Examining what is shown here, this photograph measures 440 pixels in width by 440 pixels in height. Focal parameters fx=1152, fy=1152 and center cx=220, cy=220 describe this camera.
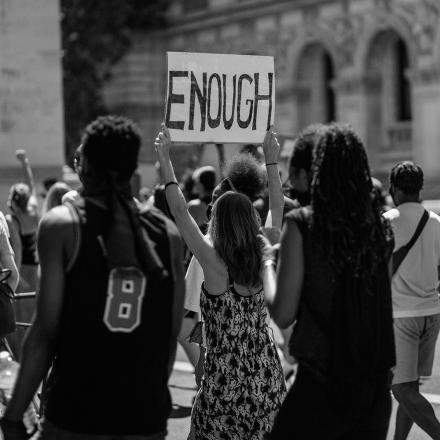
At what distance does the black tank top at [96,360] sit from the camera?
3.74 meters

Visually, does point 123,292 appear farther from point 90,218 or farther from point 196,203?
point 196,203

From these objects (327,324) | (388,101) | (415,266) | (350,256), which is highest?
(388,101)

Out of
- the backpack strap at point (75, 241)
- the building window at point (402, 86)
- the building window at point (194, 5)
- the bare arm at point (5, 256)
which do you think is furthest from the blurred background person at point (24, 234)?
the building window at point (194, 5)

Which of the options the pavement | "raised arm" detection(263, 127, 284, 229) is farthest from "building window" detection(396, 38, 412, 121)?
"raised arm" detection(263, 127, 284, 229)

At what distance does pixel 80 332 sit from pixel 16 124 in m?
13.3

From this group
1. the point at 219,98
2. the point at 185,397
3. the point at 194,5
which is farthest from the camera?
the point at 194,5

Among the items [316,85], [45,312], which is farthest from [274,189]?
[316,85]

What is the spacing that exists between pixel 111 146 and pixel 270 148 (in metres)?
2.34

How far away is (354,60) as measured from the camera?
28.4 m

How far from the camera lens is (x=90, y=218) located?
381 centimetres

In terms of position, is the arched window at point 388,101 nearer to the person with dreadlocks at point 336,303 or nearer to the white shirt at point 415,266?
the white shirt at point 415,266

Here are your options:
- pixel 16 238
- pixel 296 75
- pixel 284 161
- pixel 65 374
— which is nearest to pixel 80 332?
pixel 65 374

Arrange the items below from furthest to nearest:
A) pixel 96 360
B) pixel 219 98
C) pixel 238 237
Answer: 1. pixel 219 98
2. pixel 238 237
3. pixel 96 360

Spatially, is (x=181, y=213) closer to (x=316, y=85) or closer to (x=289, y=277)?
(x=289, y=277)
